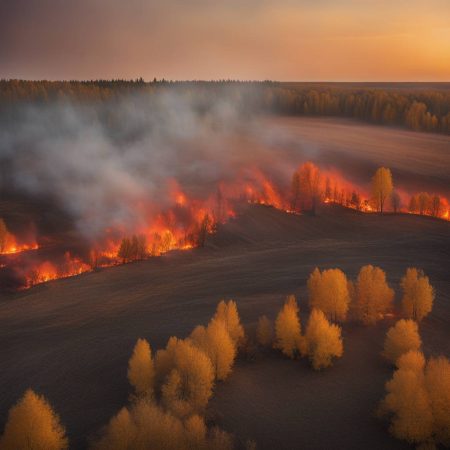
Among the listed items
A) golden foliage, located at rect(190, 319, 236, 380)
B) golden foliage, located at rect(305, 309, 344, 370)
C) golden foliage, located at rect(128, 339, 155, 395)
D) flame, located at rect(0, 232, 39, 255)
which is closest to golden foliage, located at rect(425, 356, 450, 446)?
golden foliage, located at rect(305, 309, 344, 370)

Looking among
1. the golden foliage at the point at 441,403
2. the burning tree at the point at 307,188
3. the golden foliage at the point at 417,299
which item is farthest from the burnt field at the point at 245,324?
the burning tree at the point at 307,188

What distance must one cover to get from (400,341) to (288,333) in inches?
360

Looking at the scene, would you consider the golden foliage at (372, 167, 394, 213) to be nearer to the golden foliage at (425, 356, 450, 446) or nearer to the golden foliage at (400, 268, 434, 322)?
the golden foliage at (400, 268, 434, 322)

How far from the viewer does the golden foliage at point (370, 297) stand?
4681 centimetres

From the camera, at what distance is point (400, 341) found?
130 feet

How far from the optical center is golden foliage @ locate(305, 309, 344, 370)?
3972 centimetres

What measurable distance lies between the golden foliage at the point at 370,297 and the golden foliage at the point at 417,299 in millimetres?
1824

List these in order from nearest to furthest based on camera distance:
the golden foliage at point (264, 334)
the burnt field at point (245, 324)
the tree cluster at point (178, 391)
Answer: the tree cluster at point (178, 391), the burnt field at point (245, 324), the golden foliage at point (264, 334)

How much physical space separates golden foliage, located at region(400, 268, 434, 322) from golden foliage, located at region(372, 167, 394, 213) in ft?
152

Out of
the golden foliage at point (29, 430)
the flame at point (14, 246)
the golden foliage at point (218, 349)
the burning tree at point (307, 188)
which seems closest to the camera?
the golden foliage at point (29, 430)

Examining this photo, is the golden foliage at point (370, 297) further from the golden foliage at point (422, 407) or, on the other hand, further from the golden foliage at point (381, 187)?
the golden foliage at point (381, 187)

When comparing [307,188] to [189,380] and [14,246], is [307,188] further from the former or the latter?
[189,380]

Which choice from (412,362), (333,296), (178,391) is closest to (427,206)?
(333,296)

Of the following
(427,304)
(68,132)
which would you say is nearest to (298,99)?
(68,132)
